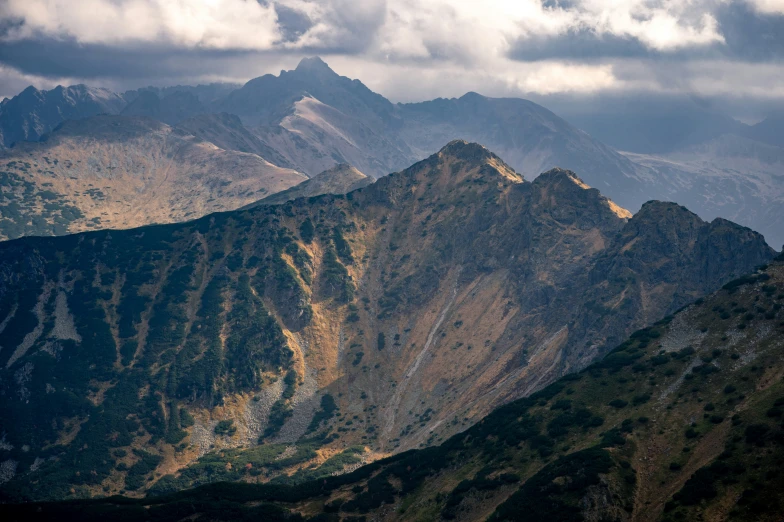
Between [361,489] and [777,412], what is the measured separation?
397 feet

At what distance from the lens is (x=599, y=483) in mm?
143750

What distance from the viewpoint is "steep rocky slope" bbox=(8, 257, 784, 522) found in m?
131

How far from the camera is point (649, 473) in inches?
5817

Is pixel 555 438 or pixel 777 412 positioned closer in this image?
pixel 777 412

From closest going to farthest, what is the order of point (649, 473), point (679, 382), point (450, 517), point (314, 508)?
point (649, 473) < point (450, 517) < point (679, 382) < point (314, 508)

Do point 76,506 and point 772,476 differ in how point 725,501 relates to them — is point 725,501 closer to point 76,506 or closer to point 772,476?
point 772,476

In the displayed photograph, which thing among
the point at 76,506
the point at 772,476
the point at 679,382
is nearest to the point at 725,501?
the point at 772,476

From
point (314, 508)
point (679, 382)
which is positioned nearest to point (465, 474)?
point (314, 508)

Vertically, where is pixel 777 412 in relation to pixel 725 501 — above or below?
above

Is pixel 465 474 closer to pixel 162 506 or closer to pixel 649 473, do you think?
pixel 649 473

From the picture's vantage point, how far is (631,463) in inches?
5979

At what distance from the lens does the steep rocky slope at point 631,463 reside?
131250 mm

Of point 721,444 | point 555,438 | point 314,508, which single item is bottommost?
point 314,508

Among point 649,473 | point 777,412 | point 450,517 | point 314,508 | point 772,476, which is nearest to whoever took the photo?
point 772,476
